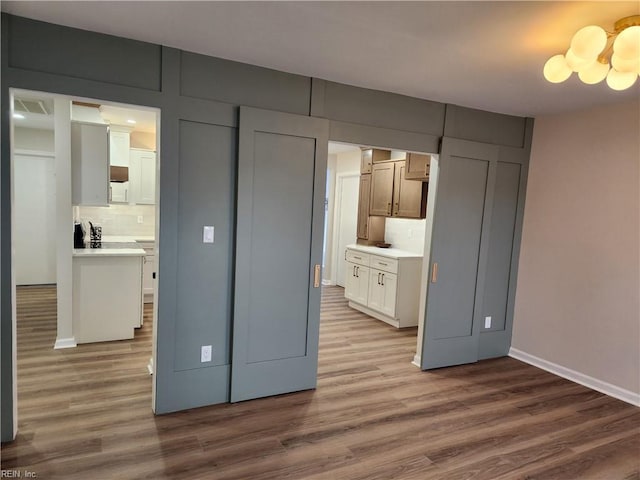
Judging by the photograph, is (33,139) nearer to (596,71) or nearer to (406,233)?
(406,233)

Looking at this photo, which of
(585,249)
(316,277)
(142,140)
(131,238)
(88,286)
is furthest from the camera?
(142,140)

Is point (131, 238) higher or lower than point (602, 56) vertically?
lower

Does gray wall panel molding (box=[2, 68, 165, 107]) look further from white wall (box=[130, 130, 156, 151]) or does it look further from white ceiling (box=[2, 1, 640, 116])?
white wall (box=[130, 130, 156, 151])

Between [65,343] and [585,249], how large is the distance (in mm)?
5101

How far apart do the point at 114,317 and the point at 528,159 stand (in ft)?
15.3

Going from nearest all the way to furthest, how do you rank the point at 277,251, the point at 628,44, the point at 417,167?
the point at 628,44
the point at 277,251
the point at 417,167

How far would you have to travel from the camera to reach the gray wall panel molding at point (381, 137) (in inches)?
125

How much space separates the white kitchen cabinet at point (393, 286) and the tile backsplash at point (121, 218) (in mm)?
3543

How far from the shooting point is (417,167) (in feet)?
16.3

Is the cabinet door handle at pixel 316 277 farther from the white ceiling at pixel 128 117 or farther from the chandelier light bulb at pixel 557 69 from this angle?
the white ceiling at pixel 128 117

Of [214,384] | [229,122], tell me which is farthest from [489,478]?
[229,122]

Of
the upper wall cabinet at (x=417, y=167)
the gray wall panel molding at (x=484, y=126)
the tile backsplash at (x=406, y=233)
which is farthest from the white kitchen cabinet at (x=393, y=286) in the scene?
the gray wall panel molding at (x=484, y=126)

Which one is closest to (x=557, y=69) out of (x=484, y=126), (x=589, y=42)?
(x=589, y=42)

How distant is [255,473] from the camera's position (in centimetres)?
219
